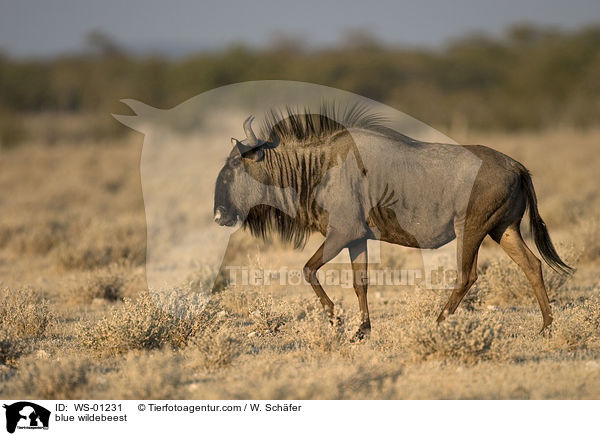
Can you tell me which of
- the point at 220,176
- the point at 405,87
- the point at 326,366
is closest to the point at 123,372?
the point at 326,366

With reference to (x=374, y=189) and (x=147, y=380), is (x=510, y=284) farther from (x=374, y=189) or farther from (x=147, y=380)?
(x=147, y=380)

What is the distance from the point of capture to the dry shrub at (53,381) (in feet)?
16.3

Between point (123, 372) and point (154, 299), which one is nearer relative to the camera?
point (123, 372)

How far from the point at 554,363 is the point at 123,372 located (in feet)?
11.0

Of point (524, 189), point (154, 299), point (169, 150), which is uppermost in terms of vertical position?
point (169, 150)

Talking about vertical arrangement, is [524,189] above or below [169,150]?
below

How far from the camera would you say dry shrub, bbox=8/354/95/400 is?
4.96 m

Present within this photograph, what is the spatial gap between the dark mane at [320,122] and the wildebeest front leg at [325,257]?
39.1 inches

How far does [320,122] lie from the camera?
6.56 m

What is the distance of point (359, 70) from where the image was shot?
47.2 meters

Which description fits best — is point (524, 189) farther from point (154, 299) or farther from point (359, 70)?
point (359, 70)

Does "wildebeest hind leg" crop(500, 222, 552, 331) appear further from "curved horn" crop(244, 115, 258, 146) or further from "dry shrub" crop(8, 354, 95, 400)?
"dry shrub" crop(8, 354, 95, 400)

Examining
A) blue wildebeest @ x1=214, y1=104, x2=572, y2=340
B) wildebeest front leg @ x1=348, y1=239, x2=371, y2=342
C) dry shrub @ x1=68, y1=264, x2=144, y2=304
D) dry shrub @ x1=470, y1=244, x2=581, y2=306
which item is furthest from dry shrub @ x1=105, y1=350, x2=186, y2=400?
dry shrub @ x1=470, y1=244, x2=581, y2=306
